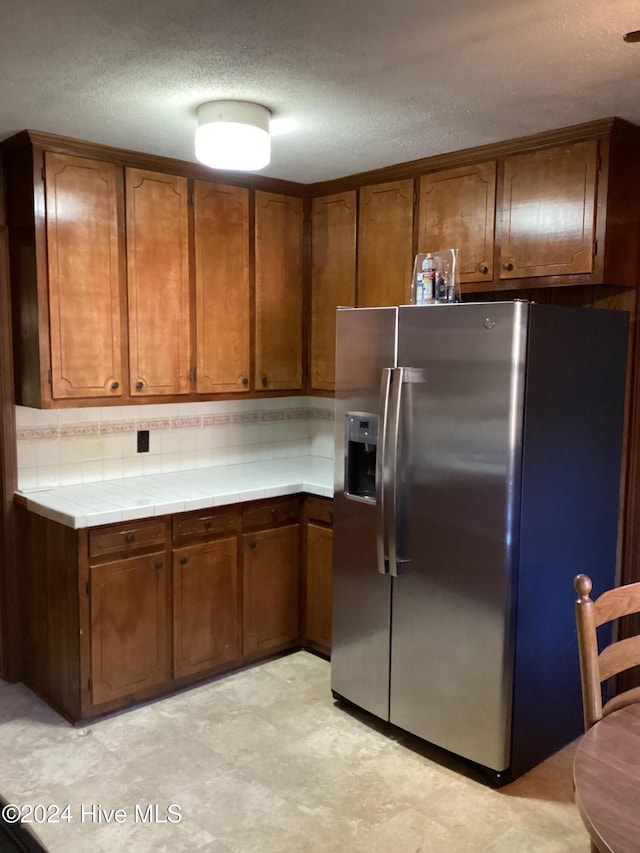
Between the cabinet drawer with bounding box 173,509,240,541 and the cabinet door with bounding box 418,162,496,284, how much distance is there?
4.85ft

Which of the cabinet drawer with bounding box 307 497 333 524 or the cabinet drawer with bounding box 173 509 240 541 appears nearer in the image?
the cabinet drawer with bounding box 173 509 240 541

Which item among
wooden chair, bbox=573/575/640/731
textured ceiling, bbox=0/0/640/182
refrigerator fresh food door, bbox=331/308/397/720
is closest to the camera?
wooden chair, bbox=573/575/640/731

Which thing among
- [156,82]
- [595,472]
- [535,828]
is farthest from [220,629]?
[156,82]

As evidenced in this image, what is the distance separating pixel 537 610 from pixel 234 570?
142 cm

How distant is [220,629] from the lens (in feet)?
11.0

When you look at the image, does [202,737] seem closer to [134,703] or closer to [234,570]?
[134,703]

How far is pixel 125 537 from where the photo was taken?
2986 mm

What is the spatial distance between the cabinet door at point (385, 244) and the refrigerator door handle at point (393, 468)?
0.92 metres

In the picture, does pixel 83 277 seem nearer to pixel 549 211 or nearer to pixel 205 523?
pixel 205 523

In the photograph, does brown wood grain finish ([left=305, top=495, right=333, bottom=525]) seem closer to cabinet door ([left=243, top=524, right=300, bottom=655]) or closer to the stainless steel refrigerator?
cabinet door ([left=243, top=524, right=300, bottom=655])

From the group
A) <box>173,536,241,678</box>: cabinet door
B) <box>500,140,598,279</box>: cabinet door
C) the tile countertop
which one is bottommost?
<box>173,536,241,678</box>: cabinet door

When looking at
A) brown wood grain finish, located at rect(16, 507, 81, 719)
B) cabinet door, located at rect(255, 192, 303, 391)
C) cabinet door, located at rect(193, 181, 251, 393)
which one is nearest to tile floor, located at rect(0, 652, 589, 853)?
brown wood grain finish, located at rect(16, 507, 81, 719)

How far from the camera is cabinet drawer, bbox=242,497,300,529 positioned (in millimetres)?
3416

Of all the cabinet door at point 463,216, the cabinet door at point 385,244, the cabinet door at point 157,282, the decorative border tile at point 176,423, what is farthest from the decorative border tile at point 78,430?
the cabinet door at point 463,216
